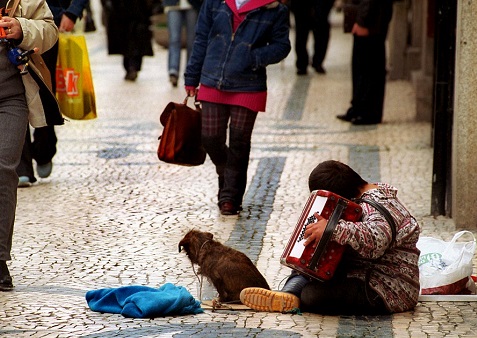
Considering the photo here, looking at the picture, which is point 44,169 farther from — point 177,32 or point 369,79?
point 177,32

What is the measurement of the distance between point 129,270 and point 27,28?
149cm

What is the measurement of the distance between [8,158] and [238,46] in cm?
231

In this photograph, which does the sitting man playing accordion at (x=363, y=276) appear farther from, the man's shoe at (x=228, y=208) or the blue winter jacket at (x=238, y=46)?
the man's shoe at (x=228, y=208)

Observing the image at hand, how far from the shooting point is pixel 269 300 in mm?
5801

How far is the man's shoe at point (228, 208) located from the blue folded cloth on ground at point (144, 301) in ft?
7.49

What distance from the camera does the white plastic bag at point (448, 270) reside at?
623cm

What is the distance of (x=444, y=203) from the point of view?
8234mm

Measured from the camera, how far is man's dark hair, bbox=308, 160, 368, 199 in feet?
19.0

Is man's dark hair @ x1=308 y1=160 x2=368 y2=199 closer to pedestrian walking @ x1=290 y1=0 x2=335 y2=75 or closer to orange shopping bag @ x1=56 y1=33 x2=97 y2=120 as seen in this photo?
orange shopping bag @ x1=56 y1=33 x2=97 y2=120

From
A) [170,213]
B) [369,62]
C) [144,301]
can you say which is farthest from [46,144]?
[369,62]

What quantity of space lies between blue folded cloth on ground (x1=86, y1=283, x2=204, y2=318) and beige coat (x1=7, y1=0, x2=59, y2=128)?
1028mm

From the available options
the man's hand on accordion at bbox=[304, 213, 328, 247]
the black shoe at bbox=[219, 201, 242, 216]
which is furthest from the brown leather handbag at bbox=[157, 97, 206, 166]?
the man's hand on accordion at bbox=[304, 213, 328, 247]

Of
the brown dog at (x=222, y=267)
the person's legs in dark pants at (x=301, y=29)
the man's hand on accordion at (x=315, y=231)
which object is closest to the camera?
the man's hand on accordion at (x=315, y=231)

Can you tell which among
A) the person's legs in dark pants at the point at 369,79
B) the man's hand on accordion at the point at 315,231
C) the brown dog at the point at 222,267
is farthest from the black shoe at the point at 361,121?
the man's hand on accordion at the point at 315,231
